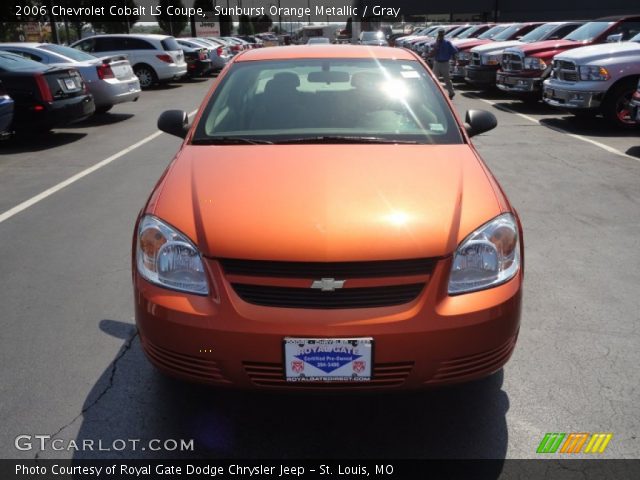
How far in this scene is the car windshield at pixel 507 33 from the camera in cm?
1838

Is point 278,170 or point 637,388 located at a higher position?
point 278,170

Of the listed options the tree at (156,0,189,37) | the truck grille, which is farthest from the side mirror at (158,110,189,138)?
the tree at (156,0,189,37)

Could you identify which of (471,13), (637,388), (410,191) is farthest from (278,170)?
(471,13)

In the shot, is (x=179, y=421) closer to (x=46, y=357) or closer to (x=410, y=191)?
(x=46, y=357)

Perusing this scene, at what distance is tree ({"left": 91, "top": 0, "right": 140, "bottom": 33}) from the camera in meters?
39.8

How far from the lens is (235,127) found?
3.60 m

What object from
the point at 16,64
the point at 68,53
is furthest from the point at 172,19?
the point at 16,64

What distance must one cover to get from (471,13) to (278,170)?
6458cm

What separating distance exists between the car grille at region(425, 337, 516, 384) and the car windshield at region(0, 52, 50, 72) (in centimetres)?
943

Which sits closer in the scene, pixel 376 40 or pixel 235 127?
pixel 235 127

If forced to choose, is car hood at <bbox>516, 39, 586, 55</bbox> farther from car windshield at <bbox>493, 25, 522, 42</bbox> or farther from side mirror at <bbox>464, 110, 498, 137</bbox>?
side mirror at <bbox>464, 110, 498, 137</bbox>

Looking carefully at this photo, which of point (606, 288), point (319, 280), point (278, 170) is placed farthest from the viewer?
point (606, 288)

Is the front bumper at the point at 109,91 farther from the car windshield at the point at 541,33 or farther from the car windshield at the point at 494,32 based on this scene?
the car windshield at the point at 494,32
